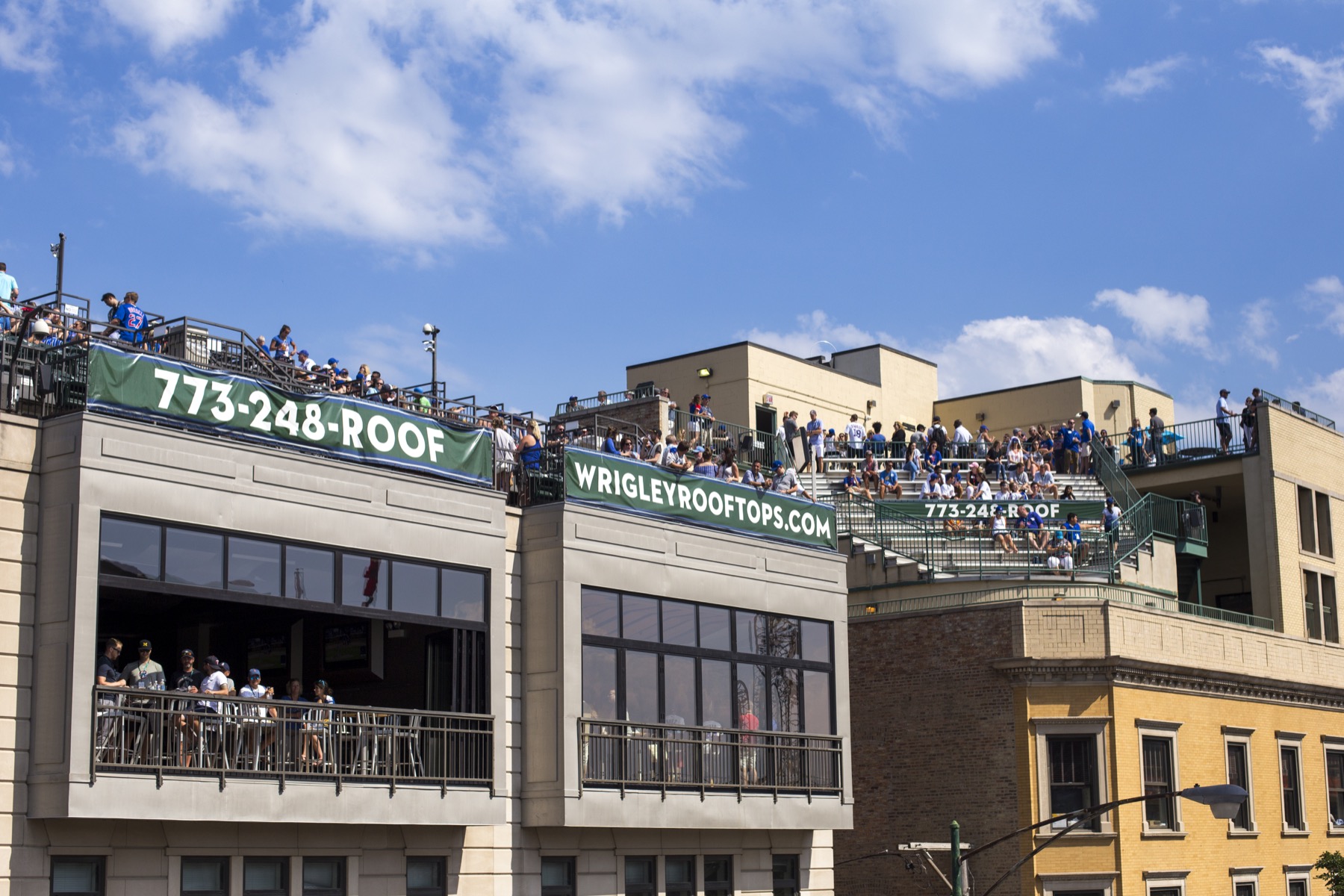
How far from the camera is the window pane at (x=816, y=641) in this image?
2891 centimetres

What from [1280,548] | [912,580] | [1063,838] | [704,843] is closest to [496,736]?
[704,843]

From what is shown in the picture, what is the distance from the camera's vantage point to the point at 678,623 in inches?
1046

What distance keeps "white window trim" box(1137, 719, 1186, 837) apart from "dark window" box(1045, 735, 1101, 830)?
1.15 metres

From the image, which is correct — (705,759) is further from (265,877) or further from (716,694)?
(265,877)

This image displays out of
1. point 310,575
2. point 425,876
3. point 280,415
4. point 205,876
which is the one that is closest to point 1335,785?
point 425,876

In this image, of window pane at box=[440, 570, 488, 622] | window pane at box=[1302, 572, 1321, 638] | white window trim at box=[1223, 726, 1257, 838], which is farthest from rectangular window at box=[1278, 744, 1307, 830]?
window pane at box=[440, 570, 488, 622]

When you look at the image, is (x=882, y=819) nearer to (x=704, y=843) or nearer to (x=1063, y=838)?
(x=1063, y=838)

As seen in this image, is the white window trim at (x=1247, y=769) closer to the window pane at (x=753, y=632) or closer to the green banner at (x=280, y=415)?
the window pane at (x=753, y=632)

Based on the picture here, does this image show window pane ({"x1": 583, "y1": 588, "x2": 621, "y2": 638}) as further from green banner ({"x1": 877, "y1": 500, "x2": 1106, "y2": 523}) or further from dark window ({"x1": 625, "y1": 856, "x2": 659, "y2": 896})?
green banner ({"x1": 877, "y1": 500, "x2": 1106, "y2": 523})

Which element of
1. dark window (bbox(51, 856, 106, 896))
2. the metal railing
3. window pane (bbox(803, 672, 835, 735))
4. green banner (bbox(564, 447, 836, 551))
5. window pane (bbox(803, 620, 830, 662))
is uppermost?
green banner (bbox(564, 447, 836, 551))

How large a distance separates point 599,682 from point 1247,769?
60.5 feet

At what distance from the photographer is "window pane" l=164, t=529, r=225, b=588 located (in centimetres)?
1994

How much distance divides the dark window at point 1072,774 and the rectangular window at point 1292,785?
7.31m

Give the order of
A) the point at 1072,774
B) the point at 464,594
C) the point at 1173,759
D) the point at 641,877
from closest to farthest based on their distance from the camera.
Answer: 1. the point at 464,594
2. the point at 641,877
3. the point at 1072,774
4. the point at 1173,759
